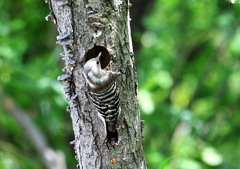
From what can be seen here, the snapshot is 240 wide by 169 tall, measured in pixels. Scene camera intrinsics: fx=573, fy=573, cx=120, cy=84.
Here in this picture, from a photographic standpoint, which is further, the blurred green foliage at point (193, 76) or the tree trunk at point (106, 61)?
the blurred green foliage at point (193, 76)

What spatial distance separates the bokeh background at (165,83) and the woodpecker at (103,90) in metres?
2.43

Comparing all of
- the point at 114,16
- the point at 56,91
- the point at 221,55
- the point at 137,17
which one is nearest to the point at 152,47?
the point at 137,17

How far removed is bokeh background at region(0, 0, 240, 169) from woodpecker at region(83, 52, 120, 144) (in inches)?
95.6

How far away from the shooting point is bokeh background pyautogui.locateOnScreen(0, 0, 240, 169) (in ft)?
16.1

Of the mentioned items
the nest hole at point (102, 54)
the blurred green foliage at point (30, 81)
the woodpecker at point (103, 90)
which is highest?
the blurred green foliage at point (30, 81)

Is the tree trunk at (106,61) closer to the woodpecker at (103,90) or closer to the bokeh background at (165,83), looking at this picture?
the woodpecker at (103,90)

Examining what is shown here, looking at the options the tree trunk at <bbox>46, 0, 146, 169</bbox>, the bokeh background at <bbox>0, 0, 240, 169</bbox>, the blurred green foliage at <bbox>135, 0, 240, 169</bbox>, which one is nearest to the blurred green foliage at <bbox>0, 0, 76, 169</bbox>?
the bokeh background at <bbox>0, 0, 240, 169</bbox>

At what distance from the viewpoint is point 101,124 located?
236 centimetres

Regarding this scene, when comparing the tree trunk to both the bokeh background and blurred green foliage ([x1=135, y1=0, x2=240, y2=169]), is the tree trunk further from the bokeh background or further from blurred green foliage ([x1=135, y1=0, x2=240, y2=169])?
blurred green foliage ([x1=135, y1=0, x2=240, y2=169])

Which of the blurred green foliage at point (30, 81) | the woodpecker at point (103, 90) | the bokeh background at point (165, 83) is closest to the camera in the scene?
the woodpecker at point (103, 90)

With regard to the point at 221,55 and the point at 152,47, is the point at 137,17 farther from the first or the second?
the point at 221,55

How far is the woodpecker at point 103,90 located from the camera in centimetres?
224

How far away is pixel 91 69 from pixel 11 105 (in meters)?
3.02

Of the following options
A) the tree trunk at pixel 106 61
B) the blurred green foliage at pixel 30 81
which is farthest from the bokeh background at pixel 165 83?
the tree trunk at pixel 106 61
